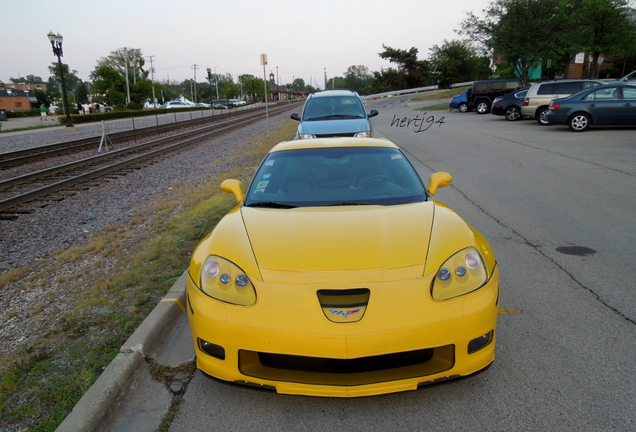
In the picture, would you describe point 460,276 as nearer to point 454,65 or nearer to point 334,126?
point 334,126

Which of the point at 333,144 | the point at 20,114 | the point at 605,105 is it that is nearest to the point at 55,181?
the point at 333,144

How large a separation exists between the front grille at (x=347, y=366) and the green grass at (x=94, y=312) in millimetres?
1145

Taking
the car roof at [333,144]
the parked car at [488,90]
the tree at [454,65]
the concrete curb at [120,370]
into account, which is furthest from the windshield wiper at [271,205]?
the tree at [454,65]

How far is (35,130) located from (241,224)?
31.5 metres

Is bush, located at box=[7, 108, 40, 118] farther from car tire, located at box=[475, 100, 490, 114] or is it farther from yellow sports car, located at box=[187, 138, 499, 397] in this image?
yellow sports car, located at box=[187, 138, 499, 397]

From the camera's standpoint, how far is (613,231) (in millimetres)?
5258

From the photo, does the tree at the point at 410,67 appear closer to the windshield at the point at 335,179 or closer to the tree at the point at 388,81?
the tree at the point at 388,81

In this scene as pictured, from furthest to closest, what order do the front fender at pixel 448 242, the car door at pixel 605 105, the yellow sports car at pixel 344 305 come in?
the car door at pixel 605 105, the front fender at pixel 448 242, the yellow sports car at pixel 344 305

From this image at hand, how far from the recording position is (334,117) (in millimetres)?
10430

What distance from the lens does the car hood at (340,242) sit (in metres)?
2.38

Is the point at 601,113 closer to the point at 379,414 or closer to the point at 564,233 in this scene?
the point at 564,233

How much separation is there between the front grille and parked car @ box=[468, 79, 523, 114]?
89.1 ft

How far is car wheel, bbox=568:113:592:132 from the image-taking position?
1534 centimetres

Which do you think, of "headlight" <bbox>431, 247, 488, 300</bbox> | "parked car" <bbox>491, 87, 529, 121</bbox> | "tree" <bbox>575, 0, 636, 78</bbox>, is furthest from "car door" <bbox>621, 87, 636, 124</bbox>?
"tree" <bbox>575, 0, 636, 78</bbox>
